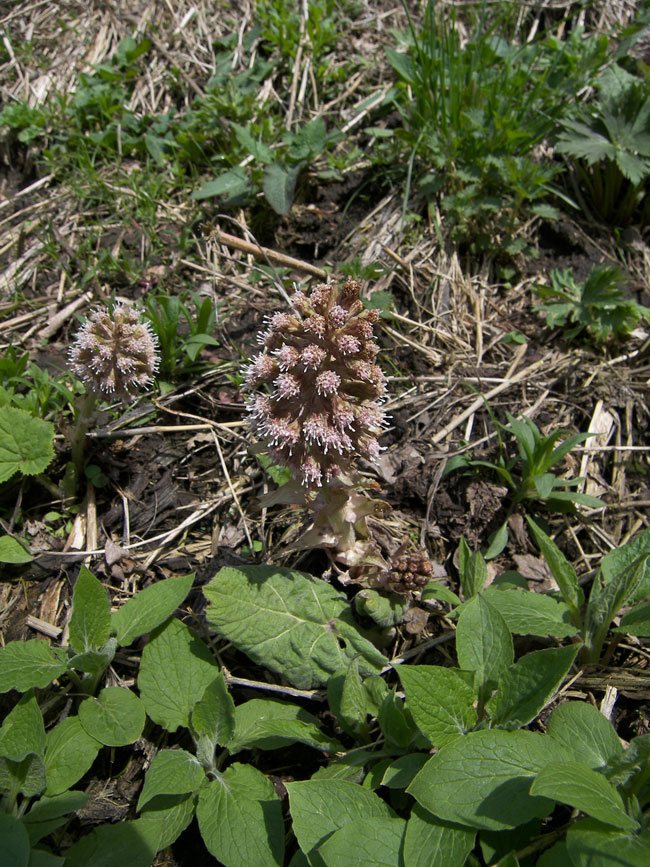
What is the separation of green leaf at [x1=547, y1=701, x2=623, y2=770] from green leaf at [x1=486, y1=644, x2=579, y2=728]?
0.27 ft

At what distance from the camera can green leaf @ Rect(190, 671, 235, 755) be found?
7.58 feet

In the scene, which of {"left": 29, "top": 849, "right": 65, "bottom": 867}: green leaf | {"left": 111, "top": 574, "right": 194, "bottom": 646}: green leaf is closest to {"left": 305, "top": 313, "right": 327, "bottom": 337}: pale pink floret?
{"left": 111, "top": 574, "right": 194, "bottom": 646}: green leaf

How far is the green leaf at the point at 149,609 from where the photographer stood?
104 inches

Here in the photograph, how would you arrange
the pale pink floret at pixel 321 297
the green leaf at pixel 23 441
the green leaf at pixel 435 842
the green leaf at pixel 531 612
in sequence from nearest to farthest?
the green leaf at pixel 435 842
the pale pink floret at pixel 321 297
the green leaf at pixel 531 612
the green leaf at pixel 23 441

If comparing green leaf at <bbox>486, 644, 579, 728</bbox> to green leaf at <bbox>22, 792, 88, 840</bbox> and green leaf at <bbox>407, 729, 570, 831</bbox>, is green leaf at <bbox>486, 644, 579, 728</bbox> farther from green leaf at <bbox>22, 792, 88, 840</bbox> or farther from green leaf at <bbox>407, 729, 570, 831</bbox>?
green leaf at <bbox>22, 792, 88, 840</bbox>

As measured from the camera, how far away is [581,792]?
175 cm

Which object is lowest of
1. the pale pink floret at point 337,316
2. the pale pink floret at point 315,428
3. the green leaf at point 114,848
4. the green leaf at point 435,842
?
the green leaf at point 114,848

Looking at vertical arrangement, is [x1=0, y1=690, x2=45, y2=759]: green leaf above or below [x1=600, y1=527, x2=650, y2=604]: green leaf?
below

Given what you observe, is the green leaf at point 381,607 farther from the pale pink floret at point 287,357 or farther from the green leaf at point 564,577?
the pale pink floret at point 287,357

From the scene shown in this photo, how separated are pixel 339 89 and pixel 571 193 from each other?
1924 millimetres

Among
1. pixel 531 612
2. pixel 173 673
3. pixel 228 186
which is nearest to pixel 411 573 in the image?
pixel 531 612

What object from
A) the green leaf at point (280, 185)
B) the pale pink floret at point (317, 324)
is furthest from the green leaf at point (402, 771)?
the green leaf at point (280, 185)

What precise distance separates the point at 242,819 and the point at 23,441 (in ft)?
6.61

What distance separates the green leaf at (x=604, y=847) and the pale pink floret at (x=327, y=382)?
164 cm
